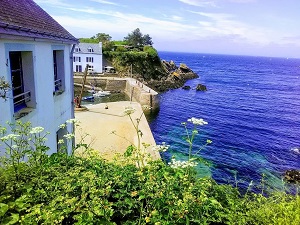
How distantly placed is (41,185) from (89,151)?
1.26 metres

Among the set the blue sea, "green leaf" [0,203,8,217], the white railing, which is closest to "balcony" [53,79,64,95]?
the white railing

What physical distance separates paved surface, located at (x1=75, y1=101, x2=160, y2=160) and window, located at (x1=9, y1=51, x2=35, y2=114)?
27.7 feet

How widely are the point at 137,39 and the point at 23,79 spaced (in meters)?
80.5

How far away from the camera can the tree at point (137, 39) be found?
82750 millimetres

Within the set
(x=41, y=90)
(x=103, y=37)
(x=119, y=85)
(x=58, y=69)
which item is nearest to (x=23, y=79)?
(x=41, y=90)

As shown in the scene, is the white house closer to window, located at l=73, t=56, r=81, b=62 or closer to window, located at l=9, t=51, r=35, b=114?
window, located at l=9, t=51, r=35, b=114

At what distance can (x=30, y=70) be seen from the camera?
6840 millimetres

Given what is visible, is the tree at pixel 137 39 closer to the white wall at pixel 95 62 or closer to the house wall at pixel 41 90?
the white wall at pixel 95 62

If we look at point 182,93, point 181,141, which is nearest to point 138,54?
point 182,93

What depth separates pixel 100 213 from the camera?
302 centimetres

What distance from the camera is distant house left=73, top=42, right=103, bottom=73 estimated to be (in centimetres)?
5616

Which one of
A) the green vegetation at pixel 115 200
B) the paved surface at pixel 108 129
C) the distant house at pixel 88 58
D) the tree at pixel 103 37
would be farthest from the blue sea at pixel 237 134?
the tree at pixel 103 37

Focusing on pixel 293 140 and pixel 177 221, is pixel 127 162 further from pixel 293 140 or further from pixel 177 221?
pixel 293 140

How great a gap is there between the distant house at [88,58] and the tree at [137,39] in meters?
26.2
